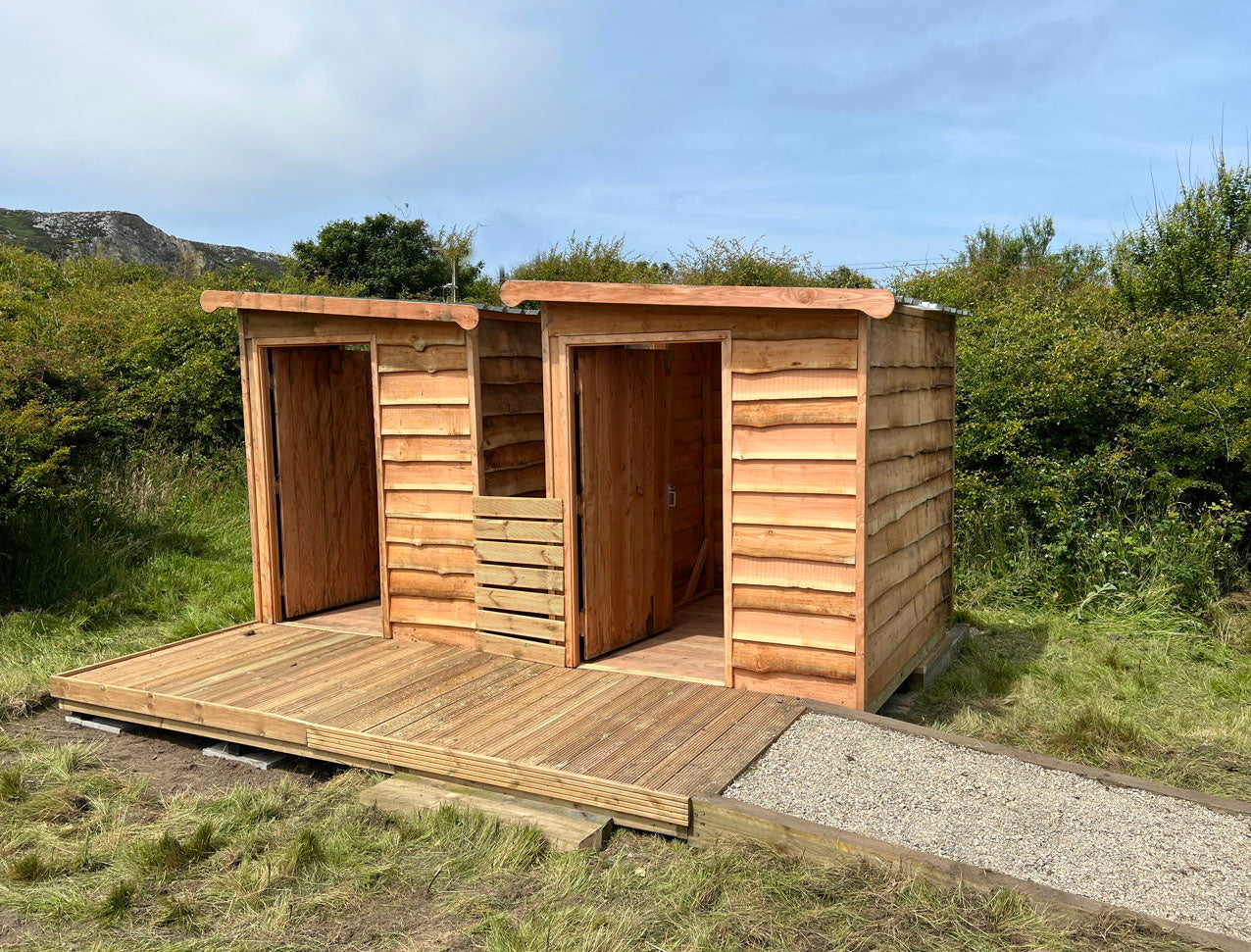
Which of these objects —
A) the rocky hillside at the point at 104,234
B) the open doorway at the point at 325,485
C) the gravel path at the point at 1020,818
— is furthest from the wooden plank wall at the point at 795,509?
the rocky hillside at the point at 104,234

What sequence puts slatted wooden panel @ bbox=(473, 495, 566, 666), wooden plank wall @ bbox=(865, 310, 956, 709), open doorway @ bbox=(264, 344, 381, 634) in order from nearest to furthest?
wooden plank wall @ bbox=(865, 310, 956, 709) → slatted wooden panel @ bbox=(473, 495, 566, 666) → open doorway @ bbox=(264, 344, 381, 634)

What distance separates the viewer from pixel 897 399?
5633mm

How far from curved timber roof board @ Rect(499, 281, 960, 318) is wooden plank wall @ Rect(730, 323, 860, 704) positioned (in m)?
0.19

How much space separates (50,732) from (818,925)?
4.89 metres

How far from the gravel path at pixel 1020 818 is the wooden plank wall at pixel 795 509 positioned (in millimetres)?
586

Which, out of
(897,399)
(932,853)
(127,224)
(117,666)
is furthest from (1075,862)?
(127,224)

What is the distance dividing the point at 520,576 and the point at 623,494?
2.83 ft

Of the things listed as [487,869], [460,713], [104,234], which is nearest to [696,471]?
[460,713]

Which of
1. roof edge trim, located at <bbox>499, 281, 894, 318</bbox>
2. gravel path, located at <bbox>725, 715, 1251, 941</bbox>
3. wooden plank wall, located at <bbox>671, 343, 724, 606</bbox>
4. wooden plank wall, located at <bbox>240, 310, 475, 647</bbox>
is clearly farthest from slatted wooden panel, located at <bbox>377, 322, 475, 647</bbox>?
gravel path, located at <bbox>725, 715, 1251, 941</bbox>

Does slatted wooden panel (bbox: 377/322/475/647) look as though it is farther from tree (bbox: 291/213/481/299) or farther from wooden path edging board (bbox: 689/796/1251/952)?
tree (bbox: 291/213/481/299)

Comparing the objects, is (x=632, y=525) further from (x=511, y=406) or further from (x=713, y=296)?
(x=713, y=296)

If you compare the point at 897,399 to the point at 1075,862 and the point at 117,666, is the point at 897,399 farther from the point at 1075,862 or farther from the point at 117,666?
the point at 117,666

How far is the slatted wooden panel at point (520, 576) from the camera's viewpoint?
5941mm

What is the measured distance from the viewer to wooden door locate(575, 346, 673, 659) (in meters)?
5.97
